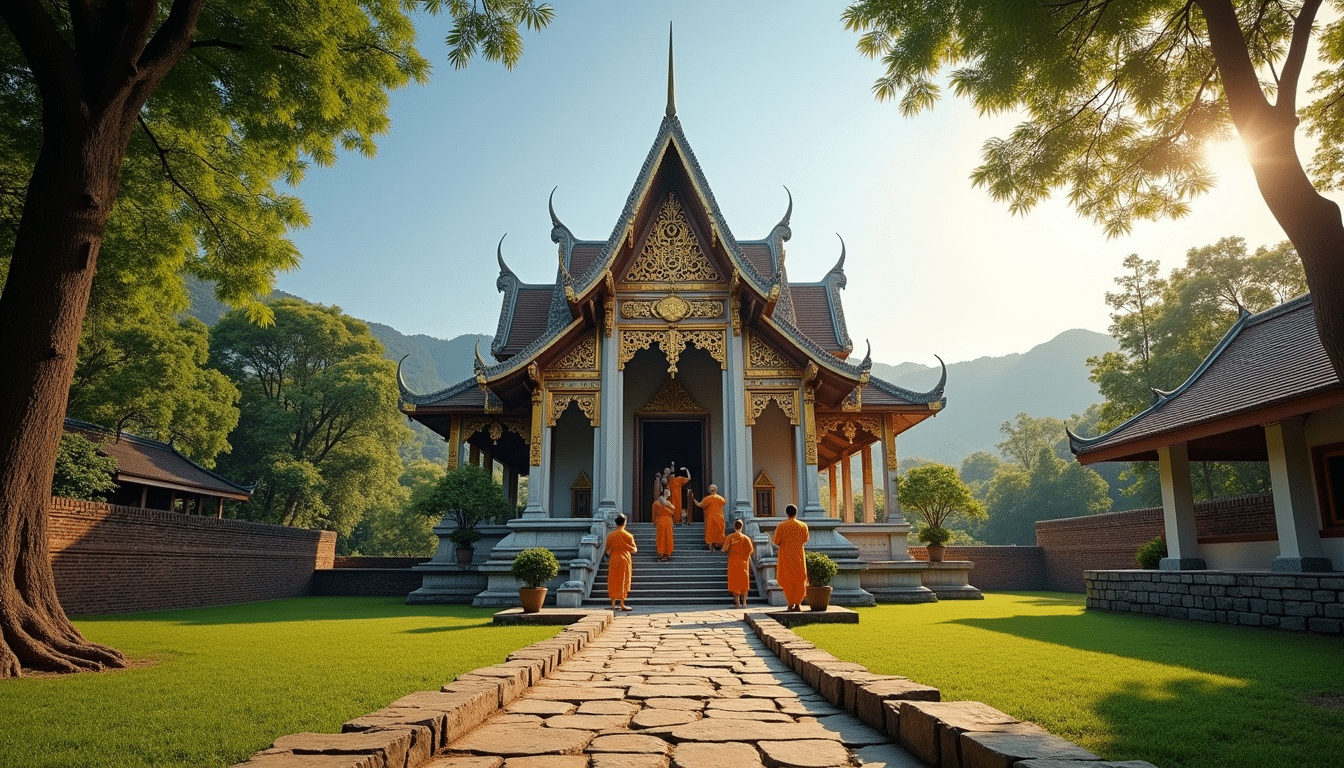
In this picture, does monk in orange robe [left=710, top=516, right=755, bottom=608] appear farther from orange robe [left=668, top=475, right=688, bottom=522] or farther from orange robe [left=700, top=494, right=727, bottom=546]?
orange robe [left=668, top=475, right=688, bottom=522]

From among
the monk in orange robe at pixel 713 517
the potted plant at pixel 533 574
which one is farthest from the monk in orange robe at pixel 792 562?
the monk in orange robe at pixel 713 517

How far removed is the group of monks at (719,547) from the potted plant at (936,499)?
5170 millimetres

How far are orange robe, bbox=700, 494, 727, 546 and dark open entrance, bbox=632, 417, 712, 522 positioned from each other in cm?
293

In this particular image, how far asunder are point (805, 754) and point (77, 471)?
1422cm

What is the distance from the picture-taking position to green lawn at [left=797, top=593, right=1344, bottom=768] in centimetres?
324

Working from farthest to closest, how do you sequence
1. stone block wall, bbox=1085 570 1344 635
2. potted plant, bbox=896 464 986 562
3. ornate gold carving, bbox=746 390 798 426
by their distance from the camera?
potted plant, bbox=896 464 986 562 < ornate gold carving, bbox=746 390 798 426 < stone block wall, bbox=1085 570 1344 635

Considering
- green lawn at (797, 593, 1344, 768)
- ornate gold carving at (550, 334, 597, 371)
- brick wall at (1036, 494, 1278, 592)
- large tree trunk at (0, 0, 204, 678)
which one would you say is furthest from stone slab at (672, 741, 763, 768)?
ornate gold carving at (550, 334, 597, 371)

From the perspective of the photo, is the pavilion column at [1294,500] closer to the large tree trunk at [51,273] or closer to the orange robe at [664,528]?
the orange robe at [664,528]

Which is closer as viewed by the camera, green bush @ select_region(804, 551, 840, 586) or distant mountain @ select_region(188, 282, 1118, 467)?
green bush @ select_region(804, 551, 840, 586)

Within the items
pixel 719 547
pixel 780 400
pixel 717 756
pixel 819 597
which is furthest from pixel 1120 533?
pixel 717 756

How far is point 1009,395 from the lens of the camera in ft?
580

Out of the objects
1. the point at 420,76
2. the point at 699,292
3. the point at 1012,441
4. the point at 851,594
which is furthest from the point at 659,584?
the point at 1012,441

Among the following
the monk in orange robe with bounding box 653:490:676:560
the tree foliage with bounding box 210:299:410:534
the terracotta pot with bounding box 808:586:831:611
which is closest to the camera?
the terracotta pot with bounding box 808:586:831:611

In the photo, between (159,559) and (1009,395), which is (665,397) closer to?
(159,559)
